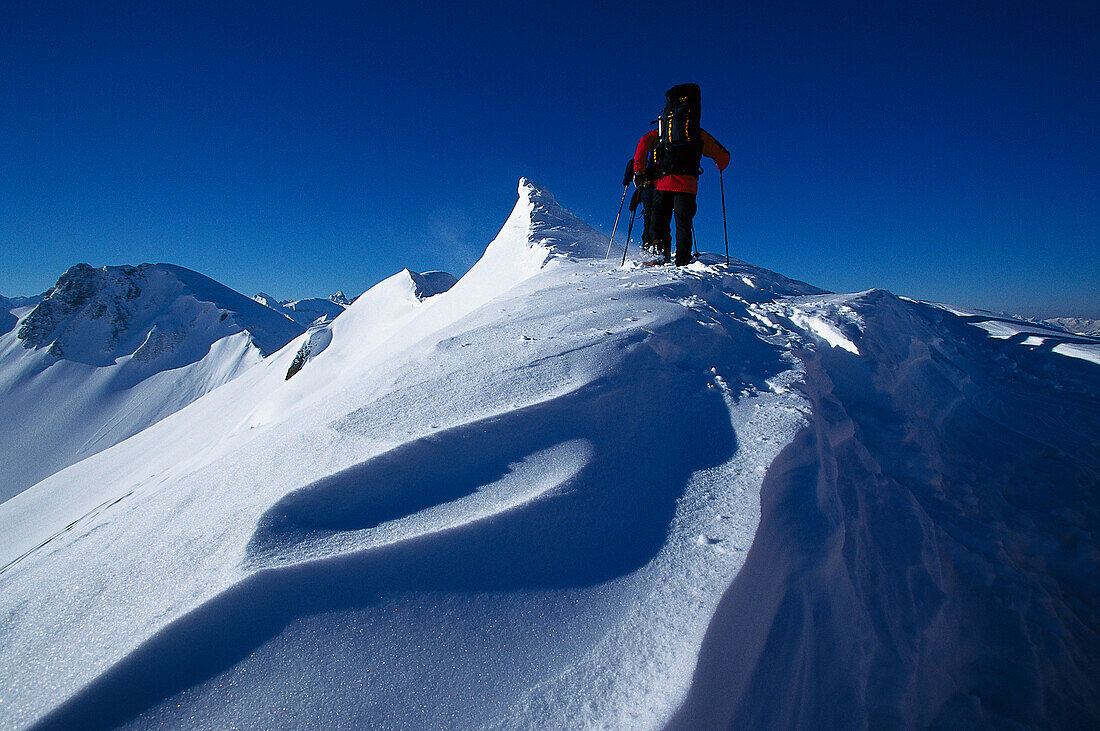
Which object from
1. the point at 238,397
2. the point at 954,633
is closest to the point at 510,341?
the point at 954,633

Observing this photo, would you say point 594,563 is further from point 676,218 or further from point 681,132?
point 681,132

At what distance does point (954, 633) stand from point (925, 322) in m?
5.32

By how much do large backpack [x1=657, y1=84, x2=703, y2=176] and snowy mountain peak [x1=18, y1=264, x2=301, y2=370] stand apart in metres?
75.1

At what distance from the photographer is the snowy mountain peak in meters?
68.1

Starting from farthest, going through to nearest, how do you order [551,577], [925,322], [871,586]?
[925,322] → [871,586] → [551,577]

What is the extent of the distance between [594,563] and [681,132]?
599 cm

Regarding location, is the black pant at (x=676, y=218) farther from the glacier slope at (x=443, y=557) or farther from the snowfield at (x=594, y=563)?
the glacier slope at (x=443, y=557)

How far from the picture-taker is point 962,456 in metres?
3.61

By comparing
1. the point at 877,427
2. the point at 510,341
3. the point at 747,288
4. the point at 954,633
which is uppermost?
the point at 747,288

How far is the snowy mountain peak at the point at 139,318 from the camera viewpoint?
68062 millimetres

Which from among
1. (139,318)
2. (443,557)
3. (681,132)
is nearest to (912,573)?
(443,557)

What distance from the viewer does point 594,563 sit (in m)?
1.66

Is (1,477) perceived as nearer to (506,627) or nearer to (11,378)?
(11,378)

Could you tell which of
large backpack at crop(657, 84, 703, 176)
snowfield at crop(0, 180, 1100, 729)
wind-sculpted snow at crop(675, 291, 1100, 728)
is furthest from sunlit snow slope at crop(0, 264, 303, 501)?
wind-sculpted snow at crop(675, 291, 1100, 728)
